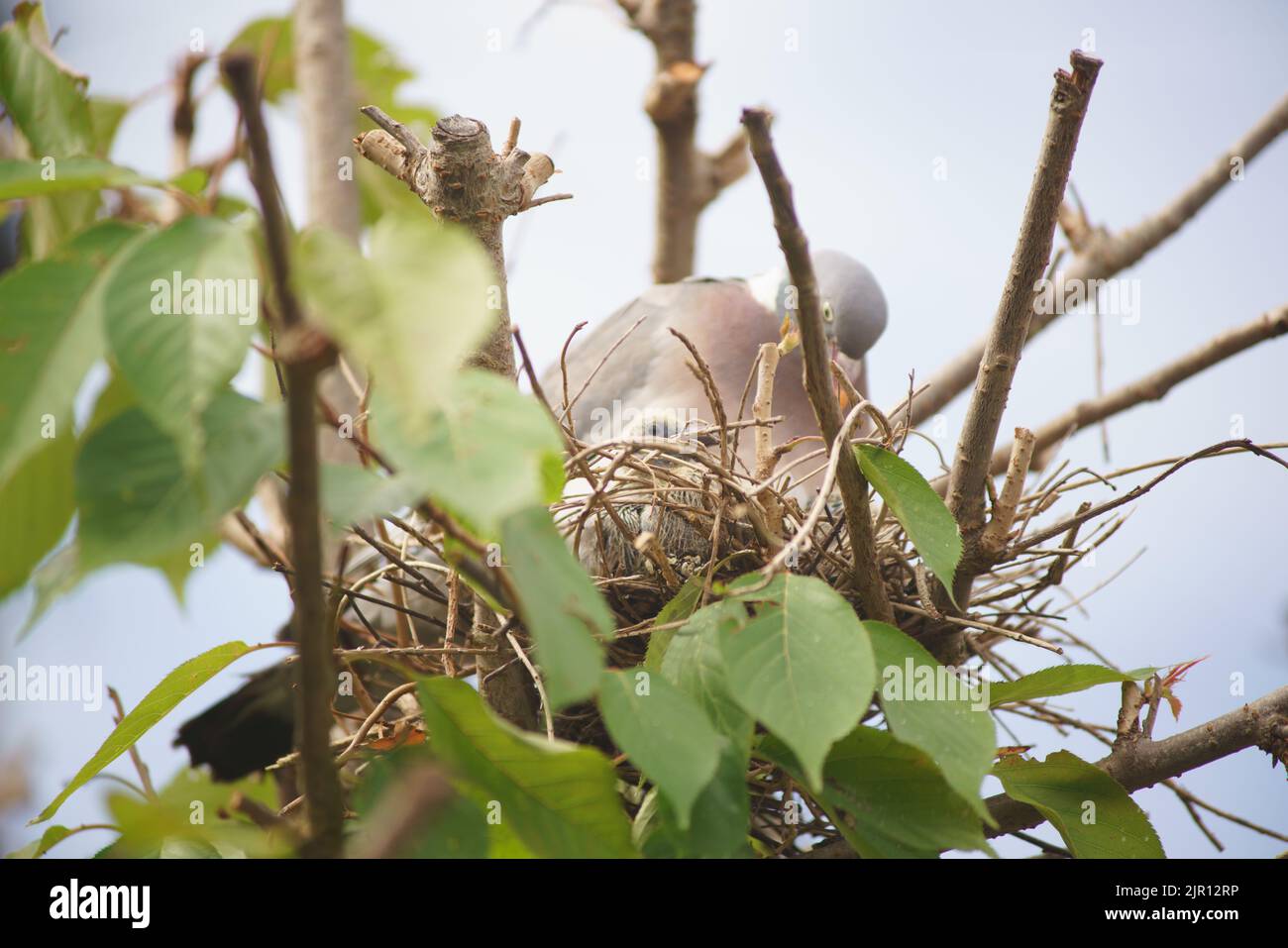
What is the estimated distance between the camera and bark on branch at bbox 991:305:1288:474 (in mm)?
1929

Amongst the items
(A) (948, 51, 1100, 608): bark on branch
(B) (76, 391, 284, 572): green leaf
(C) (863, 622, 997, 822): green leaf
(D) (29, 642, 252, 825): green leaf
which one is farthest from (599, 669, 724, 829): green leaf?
(A) (948, 51, 1100, 608): bark on branch

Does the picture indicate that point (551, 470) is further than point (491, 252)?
No

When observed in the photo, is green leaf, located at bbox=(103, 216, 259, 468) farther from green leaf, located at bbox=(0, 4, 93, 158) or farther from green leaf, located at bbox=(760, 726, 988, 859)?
green leaf, located at bbox=(760, 726, 988, 859)

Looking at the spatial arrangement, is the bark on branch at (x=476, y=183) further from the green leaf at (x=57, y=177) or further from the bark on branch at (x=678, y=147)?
the bark on branch at (x=678, y=147)

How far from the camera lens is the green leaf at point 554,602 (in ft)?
1.95

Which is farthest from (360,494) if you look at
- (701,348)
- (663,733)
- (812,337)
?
(701,348)

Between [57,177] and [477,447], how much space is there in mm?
323

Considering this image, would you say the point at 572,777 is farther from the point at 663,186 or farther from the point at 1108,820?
the point at 663,186

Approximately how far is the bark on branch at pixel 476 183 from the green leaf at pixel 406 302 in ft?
2.06

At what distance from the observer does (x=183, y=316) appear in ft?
1.90
